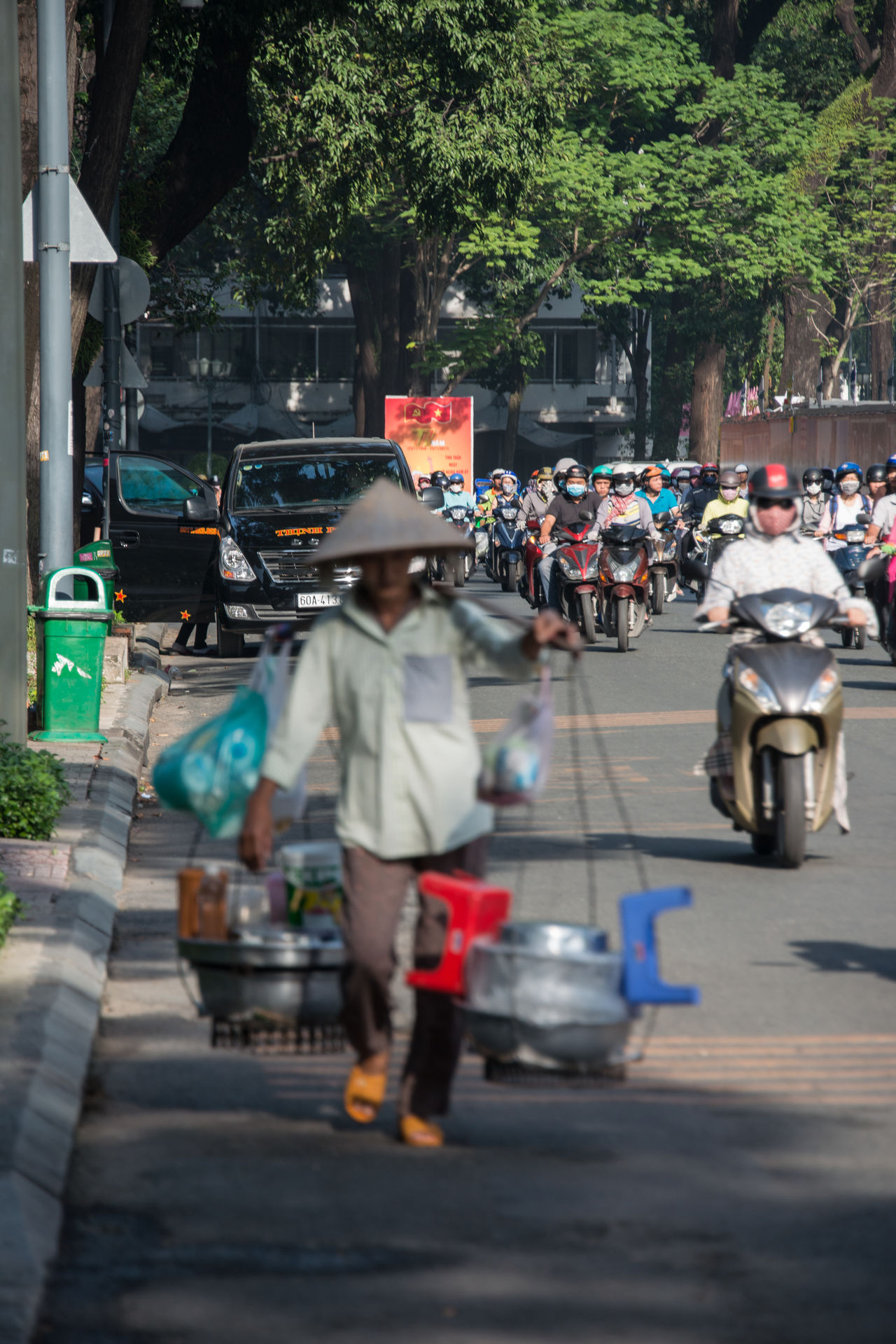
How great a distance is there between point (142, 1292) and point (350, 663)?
164 centimetres

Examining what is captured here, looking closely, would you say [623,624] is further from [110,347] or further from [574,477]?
[110,347]

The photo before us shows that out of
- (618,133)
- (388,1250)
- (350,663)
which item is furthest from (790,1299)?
(618,133)

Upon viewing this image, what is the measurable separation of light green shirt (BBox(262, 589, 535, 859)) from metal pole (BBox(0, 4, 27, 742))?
5.19 meters

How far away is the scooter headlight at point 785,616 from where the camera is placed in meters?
8.82

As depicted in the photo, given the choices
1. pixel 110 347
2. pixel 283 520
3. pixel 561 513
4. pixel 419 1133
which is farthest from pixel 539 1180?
pixel 110 347

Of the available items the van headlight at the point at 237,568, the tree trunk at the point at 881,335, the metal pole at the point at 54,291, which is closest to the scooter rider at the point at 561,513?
the van headlight at the point at 237,568

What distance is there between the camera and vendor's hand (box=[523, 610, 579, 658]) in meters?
4.66

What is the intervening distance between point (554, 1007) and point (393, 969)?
549mm

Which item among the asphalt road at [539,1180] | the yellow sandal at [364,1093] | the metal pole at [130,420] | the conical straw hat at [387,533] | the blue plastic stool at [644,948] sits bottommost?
the asphalt road at [539,1180]

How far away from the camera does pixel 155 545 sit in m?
20.0

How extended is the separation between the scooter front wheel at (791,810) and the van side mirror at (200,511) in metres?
10.4

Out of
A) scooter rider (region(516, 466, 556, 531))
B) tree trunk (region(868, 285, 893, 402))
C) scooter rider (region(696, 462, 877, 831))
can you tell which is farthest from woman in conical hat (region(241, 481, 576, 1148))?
tree trunk (region(868, 285, 893, 402))

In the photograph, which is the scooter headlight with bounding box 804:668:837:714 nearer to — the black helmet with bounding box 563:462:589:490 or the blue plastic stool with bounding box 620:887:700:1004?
the blue plastic stool with bounding box 620:887:700:1004

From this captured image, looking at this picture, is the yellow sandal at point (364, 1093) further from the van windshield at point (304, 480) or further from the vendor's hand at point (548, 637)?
the van windshield at point (304, 480)
